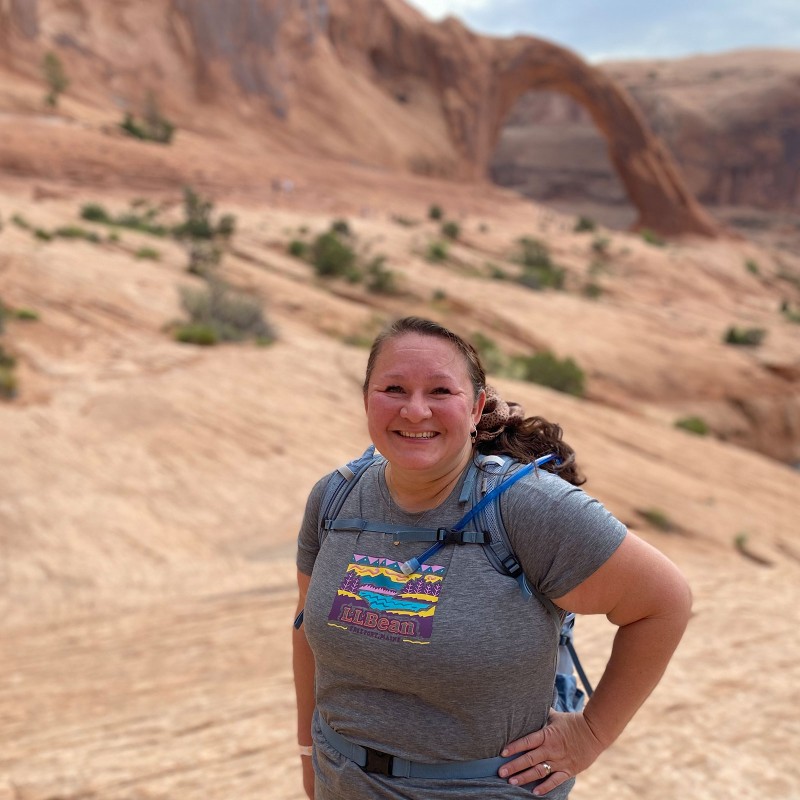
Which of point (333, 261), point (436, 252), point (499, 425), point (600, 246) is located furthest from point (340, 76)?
point (499, 425)

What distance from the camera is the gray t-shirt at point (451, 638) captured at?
4.86 feet

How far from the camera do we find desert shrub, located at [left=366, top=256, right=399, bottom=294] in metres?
17.2

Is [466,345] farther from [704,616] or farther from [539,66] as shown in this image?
[539,66]

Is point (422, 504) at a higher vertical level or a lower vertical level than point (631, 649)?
higher

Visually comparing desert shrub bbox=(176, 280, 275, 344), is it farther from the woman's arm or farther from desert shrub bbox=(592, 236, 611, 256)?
desert shrub bbox=(592, 236, 611, 256)

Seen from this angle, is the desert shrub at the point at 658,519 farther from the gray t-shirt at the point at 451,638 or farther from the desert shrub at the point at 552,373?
the gray t-shirt at the point at 451,638

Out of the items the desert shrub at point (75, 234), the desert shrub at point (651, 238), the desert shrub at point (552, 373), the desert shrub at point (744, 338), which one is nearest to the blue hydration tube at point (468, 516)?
the desert shrub at point (552, 373)

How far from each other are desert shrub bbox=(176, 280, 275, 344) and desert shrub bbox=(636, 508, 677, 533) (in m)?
5.98

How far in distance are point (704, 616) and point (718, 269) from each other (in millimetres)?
26262

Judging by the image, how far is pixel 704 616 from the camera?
5.31 meters

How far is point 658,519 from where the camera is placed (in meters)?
8.11

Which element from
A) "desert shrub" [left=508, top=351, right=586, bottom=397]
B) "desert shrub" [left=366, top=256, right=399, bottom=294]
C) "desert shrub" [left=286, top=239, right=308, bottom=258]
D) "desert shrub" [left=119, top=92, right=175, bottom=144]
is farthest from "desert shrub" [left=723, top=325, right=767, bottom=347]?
"desert shrub" [left=119, top=92, right=175, bottom=144]

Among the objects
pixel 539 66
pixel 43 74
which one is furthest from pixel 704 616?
pixel 539 66

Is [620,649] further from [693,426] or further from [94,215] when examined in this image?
[94,215]
